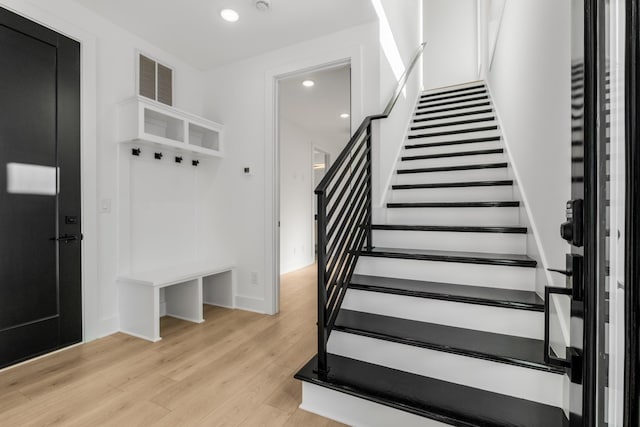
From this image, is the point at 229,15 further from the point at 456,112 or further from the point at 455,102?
the point at 455,102

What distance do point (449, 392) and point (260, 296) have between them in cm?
210

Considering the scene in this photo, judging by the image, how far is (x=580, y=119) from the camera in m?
0.68

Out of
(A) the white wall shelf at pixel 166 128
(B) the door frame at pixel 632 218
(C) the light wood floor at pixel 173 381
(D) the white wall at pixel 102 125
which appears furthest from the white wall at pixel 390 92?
(D) the white wall at pixel 102 125

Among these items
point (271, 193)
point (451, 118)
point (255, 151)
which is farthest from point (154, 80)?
point (451, 118)

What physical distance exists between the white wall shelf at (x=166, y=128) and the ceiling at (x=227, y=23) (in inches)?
26.4

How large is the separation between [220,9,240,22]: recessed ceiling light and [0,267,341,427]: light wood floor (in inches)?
103

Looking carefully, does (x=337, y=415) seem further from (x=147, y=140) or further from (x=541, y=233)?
(x=147, y=140)

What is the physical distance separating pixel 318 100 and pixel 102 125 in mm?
2640

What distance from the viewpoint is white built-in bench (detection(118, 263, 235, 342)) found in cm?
244

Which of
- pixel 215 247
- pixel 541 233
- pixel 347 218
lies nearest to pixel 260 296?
pixel 215 247

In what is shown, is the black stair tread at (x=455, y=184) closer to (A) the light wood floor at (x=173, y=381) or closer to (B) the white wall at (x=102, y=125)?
(A) the light wood floor at (x=173, y=381)

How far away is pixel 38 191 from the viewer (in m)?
2.13

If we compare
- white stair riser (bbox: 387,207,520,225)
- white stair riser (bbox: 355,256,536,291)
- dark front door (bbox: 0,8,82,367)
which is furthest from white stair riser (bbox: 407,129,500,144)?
dark front door (bbox: 0,8,82,367)

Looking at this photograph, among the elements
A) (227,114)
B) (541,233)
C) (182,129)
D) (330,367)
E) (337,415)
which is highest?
(227,114)
